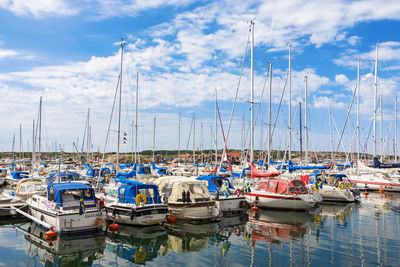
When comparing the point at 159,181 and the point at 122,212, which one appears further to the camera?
the point at 159,181

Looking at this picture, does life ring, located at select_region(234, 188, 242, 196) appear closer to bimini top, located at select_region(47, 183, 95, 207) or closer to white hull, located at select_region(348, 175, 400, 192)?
bimini top, located at select_region(47, 183, 95, 207)

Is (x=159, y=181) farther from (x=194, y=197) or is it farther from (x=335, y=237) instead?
(x=335, y=237)

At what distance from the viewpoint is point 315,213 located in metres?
27.0

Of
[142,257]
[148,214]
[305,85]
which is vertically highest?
[305,85]

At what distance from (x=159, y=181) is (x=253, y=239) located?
11342 mm

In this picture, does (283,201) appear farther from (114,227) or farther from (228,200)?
(114,227)

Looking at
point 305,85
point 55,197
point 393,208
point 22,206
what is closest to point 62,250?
point 55,197

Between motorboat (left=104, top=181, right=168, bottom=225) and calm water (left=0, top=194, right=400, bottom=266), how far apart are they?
712 millimetres

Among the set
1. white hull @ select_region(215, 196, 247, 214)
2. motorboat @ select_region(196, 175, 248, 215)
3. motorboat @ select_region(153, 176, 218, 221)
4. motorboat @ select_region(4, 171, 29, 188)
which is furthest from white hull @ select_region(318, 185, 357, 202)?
motorboat @ select_region(4, 171, 29, 188)

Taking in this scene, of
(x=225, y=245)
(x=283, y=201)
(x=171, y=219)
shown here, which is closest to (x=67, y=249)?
(x=171, y=219)

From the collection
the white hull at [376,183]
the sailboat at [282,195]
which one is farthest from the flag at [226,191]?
the white hull at [376,183]

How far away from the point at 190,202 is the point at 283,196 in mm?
8908

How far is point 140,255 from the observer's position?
16109mm

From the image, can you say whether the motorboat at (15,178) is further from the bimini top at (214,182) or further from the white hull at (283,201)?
the white hull at (283,201)
